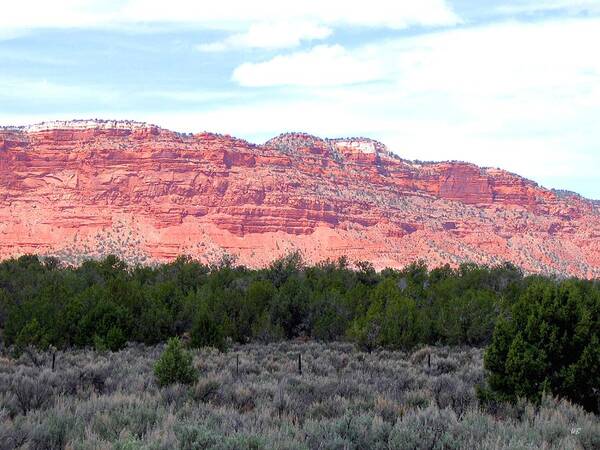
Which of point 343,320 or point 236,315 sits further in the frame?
point 343,320

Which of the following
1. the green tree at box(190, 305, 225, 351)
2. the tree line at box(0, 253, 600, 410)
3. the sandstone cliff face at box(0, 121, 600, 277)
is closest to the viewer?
the tree line at box(0, 253, 600, 410)

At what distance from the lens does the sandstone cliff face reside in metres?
105

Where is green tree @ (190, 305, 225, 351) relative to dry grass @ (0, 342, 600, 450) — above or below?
below

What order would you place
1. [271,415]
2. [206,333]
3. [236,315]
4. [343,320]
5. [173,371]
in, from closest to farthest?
[271,415] → [173,371] → [206,333] → [236,315] → [343,320]

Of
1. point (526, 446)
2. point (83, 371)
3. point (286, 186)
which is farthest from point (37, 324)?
point (286, 186)

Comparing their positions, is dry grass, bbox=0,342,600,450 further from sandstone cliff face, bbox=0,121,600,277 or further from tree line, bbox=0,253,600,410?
sandstone cliff face, bbox=0,121,600,277

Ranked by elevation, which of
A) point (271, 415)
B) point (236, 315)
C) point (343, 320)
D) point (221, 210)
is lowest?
point (343, 320)

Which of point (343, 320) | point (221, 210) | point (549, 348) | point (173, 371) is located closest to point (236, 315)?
point (343, 320)

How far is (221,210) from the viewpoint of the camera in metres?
113

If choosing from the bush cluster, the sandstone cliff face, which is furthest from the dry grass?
the sandstone cliff face

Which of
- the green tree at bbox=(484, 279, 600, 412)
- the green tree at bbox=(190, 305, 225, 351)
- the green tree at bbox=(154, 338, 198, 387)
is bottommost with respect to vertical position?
the green tree at bbox=(190, 305, 225, 351)

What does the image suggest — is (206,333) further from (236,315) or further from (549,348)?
(549,348)

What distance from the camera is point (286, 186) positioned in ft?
385

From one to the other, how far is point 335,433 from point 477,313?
17.6 m
